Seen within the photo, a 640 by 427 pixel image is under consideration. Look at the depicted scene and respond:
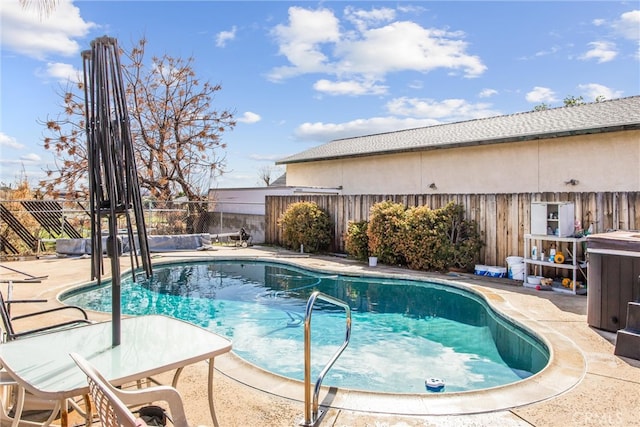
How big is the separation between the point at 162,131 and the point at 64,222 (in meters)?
6.54

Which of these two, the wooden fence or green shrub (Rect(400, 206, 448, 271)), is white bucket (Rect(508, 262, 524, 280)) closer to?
the wooden fence

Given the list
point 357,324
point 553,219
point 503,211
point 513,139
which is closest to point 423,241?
point 503,211

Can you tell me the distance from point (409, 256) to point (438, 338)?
12.5 ft

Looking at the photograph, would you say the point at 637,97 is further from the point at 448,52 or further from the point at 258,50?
the point at 258,50

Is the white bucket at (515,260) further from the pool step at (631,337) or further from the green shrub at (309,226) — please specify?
the green shrub at (309,226)

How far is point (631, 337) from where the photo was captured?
13.7 feet

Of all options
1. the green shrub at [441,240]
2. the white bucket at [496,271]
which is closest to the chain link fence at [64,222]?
the green shrub at [441,240]

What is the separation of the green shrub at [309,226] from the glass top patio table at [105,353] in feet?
30.3

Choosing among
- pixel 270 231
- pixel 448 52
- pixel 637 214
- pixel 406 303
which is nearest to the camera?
pixel 637 214

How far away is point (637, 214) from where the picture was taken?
7168 millimetres

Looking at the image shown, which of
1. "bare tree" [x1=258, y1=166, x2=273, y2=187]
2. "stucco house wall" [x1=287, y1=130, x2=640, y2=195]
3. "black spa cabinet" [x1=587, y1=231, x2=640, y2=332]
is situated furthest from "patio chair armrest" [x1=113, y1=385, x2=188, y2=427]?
"bare tree" [x1=258, y1=166, x2=273, y2=187]

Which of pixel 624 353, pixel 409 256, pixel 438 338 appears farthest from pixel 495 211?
pixel 624 353

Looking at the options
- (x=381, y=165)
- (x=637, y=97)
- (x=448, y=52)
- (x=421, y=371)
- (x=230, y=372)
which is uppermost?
(x=448, y=52)

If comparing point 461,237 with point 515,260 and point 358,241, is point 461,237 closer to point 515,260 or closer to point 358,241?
point 515,260
